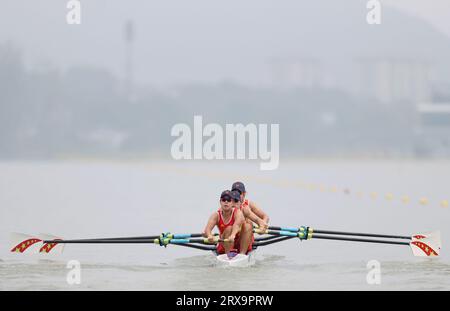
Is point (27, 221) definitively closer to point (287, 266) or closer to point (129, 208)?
point (129, 208)

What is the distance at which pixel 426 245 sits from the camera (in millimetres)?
18703

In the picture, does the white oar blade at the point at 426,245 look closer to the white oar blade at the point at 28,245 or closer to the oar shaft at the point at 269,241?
the oar shaft at the point at 269,241

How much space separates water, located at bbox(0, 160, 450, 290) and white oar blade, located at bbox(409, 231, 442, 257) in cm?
18

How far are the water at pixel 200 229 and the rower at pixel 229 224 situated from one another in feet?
1.70

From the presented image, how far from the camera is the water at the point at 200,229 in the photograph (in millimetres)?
16172

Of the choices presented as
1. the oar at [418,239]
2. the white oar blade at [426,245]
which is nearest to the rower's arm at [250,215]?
the oar at [418,239]

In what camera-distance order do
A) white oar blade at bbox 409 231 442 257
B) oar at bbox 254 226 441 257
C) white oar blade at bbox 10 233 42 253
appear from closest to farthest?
1. oar at bbox 254 226 441 257
2. white oar blade at bbox 409 231 442 257
3. white oar blade at bbox 10 233 42 253

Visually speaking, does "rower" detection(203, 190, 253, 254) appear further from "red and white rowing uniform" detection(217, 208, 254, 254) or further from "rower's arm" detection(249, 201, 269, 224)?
"rower's arm" detection(249, 201, 269, 224)

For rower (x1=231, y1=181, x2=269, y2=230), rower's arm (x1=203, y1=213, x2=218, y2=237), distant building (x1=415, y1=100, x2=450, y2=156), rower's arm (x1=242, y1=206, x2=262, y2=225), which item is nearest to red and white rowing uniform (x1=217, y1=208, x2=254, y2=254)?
rower's arm (x1=203, y1=213, x2=218, y2=237)

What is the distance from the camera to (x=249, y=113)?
17025 cm

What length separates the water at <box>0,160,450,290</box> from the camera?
1617 centimetres

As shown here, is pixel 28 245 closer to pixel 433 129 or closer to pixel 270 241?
pixel 270 241

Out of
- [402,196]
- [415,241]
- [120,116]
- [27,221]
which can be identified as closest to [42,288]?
[415,241]

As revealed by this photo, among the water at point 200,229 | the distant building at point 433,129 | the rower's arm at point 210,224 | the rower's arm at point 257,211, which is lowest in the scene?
the water at point 200,229
